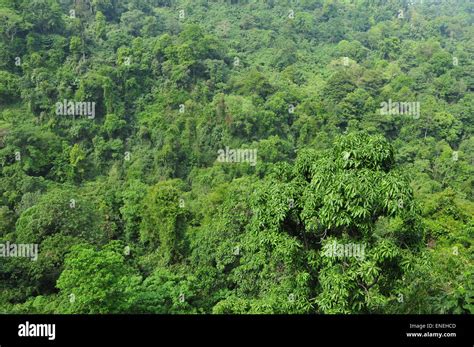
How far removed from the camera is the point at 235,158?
22109 mm

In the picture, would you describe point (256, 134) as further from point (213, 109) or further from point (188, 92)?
point (188, 92)

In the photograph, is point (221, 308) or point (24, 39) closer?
point (221, 308)

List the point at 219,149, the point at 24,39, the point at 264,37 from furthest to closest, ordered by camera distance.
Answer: the point at 264,37 → the point at 24,39 → the point at 219,149

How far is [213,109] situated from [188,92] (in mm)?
4507

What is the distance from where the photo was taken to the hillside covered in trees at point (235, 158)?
466 centimetres

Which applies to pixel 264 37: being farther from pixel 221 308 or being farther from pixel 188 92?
pixel 221 308

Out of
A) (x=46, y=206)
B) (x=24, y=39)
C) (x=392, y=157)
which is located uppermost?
(x=24, y=39)

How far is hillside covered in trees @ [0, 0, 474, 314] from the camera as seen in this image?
4.66 meters

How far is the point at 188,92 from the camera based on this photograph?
94.4 feet
